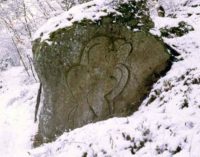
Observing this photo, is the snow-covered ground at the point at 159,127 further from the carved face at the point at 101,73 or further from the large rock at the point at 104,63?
the carved face at the point at 101,73

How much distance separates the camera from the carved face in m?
7.20

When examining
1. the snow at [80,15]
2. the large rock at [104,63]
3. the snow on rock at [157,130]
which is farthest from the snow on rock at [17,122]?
the snow at [80,15]

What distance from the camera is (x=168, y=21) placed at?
8609mm

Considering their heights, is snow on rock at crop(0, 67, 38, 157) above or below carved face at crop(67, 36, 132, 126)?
below

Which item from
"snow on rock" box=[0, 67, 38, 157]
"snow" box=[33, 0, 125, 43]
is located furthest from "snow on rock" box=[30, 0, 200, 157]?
"snow on rock" box=[0, 67, 38, 157]

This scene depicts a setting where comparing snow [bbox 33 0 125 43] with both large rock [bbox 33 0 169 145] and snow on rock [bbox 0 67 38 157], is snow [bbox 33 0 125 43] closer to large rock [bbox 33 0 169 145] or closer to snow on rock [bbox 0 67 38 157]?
large rock [bbox 33 0 169 145]

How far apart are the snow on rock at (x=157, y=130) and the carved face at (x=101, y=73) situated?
0.71m

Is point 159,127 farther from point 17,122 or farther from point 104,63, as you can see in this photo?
point 17,122

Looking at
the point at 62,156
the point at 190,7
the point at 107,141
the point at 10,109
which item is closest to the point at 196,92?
the point at 107,141

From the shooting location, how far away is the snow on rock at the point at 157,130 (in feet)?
15.0

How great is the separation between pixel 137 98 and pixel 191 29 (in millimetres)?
2287

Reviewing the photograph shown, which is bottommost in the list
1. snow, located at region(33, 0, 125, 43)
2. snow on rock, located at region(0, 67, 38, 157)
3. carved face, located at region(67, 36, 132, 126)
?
snow on rock, located at region(0, 67, 38, 157)

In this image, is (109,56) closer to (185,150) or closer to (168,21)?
(168,21)

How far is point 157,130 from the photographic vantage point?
497cm
